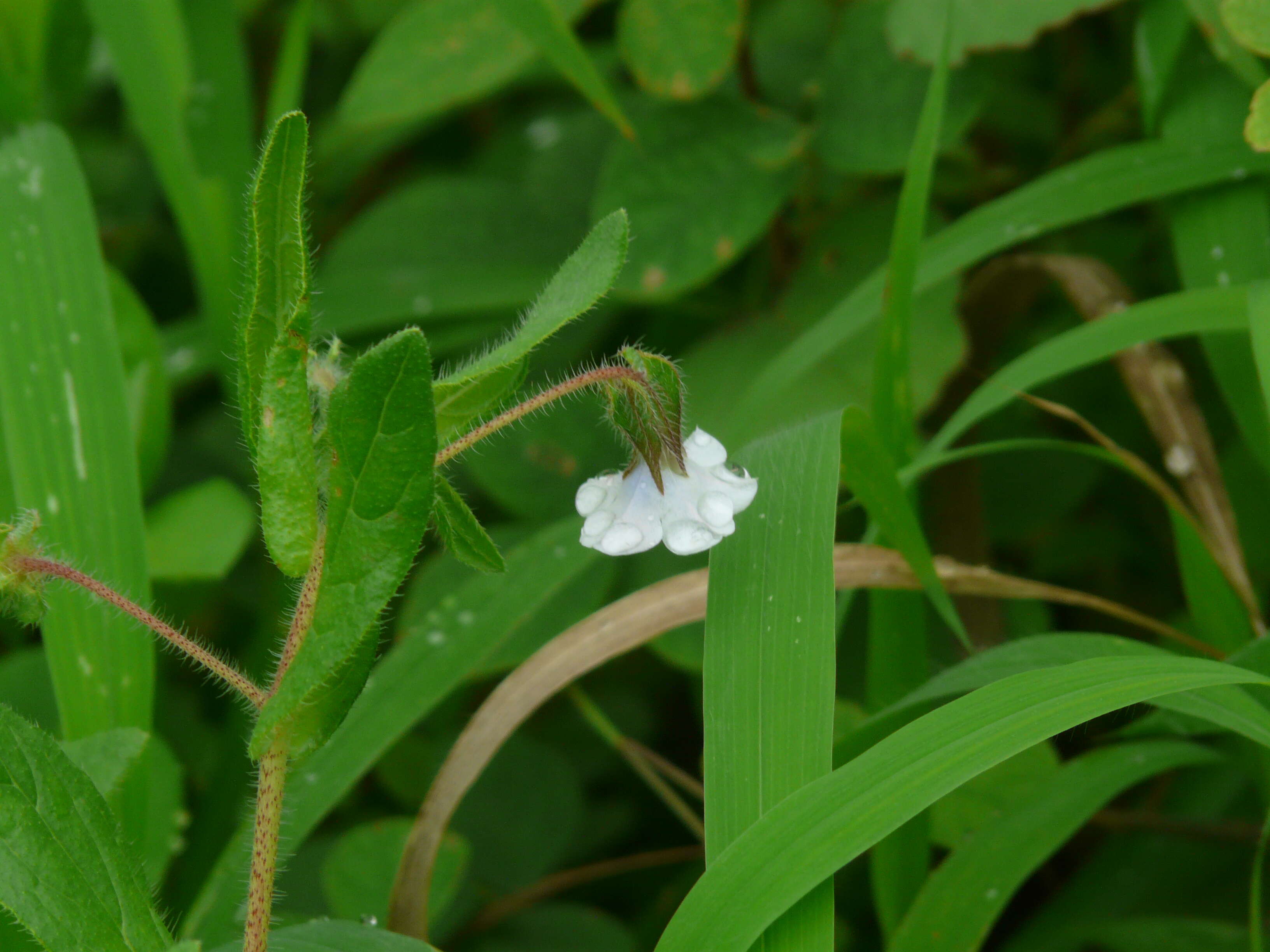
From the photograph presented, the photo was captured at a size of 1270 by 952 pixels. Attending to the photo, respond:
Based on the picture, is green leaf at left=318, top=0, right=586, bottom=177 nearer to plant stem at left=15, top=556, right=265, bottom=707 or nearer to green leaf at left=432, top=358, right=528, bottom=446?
green leaf at left=432, top=358, right=528, bottom=446

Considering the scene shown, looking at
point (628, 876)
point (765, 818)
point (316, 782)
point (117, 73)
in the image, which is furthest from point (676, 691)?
point (117, 73)

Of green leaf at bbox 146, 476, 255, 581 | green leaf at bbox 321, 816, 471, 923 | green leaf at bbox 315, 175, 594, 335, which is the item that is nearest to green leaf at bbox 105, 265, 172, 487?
green leaf at bbox 146, 476, 255, 581

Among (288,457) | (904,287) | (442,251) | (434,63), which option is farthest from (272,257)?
(442,251)

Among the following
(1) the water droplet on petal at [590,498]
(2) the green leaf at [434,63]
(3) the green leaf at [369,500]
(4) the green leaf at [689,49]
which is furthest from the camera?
(2) the green leaf at [434,63]

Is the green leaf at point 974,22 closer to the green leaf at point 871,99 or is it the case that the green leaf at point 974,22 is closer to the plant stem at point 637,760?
the green leaf at point 871,99

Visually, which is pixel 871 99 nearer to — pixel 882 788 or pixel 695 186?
pixel 695 186

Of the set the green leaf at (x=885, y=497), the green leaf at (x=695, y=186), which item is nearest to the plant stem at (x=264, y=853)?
the green leaf at (x=885, y=497)

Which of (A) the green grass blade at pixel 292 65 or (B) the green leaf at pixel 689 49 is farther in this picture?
(A) the green grass blade at pixel 292 65
